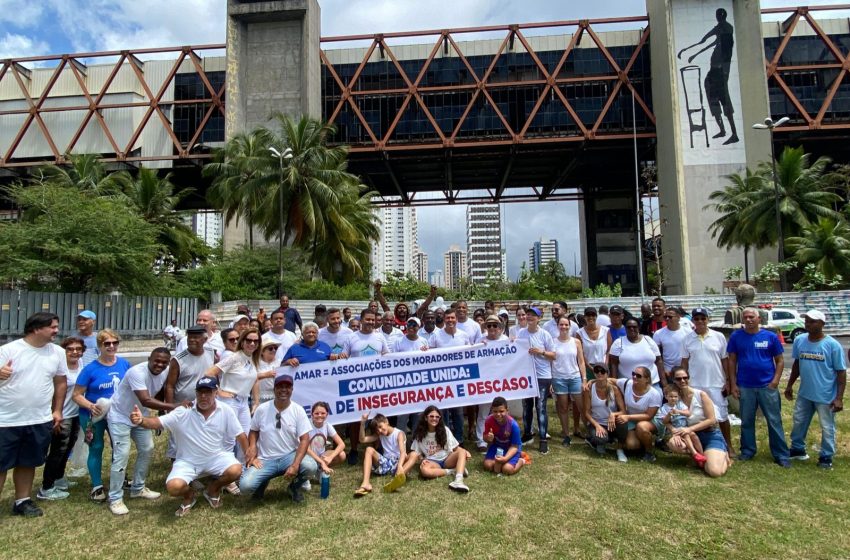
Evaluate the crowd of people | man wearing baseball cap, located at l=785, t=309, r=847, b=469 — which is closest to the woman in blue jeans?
the crowd of people

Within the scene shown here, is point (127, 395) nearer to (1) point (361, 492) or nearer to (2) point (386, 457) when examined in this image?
(1) point (361, 492)

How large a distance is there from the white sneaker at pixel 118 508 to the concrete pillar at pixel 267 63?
31292 millimetres

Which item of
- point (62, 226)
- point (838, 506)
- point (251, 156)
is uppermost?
point (251, 156)

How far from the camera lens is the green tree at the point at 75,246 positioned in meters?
19.5

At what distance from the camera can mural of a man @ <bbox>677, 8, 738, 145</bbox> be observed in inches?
1230

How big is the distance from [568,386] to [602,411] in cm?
52

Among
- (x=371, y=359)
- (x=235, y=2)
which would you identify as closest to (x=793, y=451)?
(x=371, y=359)

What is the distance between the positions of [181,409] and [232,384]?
2.30ft

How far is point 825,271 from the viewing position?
2531cm

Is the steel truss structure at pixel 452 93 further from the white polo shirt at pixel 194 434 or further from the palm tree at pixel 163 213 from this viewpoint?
the white polo shirt at pixel 194 434

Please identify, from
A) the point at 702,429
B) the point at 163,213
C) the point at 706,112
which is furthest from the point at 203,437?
the point at 706,112

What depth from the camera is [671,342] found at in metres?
6.77

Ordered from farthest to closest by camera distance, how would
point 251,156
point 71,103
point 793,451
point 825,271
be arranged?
1. point 71,103
2. point 251,156
3. point 825,271
4. point 793,451

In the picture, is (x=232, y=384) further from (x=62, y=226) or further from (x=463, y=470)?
(x=62, y=226)
